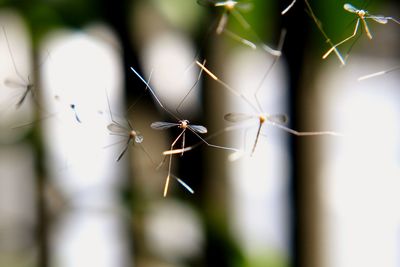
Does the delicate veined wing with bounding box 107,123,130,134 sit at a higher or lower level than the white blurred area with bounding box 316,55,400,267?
higher

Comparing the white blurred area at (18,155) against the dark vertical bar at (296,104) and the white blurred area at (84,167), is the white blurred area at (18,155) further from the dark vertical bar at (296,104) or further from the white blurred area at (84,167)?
the dark vertical bar at (296,104)

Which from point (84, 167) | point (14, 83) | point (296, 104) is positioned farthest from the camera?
point (84, 167)

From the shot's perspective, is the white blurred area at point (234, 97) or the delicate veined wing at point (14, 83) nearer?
the delicate veined wing at point (14, 83)

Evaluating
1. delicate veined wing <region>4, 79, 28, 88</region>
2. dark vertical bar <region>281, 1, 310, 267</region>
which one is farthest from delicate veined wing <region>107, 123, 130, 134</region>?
dark vertical bar <region>281, 1, 310, 267</region>

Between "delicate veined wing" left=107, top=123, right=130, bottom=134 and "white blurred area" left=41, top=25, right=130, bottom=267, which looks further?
"white blurred area" left=41, top=25, right=130, bottom=267

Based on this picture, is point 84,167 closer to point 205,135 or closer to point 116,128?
point 205,135

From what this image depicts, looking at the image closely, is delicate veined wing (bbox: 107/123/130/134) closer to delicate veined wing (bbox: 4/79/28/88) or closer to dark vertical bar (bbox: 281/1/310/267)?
delicate veined wing (bbox: 4/79/28/88)

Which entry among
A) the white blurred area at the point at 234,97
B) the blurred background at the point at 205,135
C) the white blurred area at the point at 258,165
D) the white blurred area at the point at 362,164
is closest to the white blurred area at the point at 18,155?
the blurred background at the point at 205,135

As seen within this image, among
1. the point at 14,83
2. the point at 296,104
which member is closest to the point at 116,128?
the point at 14,83
